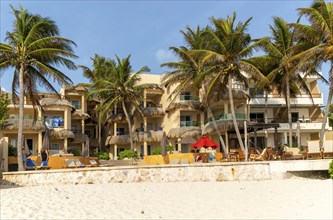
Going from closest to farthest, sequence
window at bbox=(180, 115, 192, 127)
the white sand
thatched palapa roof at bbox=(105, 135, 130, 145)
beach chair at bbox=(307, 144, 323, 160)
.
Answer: the white sand, beach chair at bbox=(307, 144, 323, 160), window at bbox=(180, 115, 192, 127), thatched palapa roof at bbox=(105, 135, 130, 145)

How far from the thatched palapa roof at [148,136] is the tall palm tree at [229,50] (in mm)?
12606

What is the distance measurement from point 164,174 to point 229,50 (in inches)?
494

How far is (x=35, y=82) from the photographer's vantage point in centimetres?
2219

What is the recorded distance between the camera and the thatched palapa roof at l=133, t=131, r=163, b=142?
126 ft

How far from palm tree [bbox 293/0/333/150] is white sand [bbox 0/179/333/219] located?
36.9 feet

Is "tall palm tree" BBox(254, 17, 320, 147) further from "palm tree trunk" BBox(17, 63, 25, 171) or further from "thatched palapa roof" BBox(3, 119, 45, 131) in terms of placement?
"thatched palapa roof" BBox(3, 119, 45, 131)

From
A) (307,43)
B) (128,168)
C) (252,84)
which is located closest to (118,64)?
(252,84)

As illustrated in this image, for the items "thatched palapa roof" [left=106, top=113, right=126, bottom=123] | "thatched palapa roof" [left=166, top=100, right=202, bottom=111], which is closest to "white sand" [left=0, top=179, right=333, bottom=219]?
"thatched palapa roof" [left=166, top=100, right=202, bottom=111]

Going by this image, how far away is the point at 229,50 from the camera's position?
84.5ft

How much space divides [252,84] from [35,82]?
78.7 feet

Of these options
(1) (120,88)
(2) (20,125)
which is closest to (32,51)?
(2) (20,125)

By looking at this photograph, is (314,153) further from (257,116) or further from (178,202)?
→ (257,116)

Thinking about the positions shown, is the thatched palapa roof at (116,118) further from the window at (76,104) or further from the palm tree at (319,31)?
the palm tree at (319,31)

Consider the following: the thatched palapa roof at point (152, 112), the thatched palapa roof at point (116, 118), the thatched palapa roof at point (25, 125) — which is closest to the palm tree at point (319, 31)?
the thatched palapa roof at point (152, 112)
